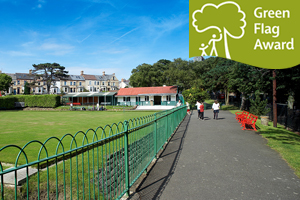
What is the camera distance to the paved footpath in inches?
159

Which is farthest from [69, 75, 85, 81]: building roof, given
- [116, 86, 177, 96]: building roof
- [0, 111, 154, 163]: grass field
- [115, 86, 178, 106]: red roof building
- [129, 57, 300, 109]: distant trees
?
[0, 111, 154, 163]: grass field

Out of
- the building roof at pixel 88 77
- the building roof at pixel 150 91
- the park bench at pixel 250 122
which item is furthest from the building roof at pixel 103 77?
the park bench at pixel 250 122

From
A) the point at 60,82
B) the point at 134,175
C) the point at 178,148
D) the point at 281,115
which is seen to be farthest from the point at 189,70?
the point at 60,82

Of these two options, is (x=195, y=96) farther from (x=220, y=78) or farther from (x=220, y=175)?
(x=220, y=175)

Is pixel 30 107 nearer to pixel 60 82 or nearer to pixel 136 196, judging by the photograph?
pixel 60 82

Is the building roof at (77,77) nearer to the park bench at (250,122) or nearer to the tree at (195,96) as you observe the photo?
the tree at (195,96)

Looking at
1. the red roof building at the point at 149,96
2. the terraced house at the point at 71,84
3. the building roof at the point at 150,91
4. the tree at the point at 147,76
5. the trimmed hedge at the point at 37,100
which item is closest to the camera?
the trimmed hedge at the point at 37,100

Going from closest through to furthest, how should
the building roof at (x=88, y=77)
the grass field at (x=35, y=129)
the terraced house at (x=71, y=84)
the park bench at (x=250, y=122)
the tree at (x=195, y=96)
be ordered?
the grass field at (x=35, y=129) < the park bench at (x=250, y=122) < the tree at (x=195, y=96) < the terraced house at (x=71, y=84) < the building roof at (x=88, y=77)

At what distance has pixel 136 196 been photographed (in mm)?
3934

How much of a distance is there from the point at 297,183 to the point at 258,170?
Answer: 0.94m

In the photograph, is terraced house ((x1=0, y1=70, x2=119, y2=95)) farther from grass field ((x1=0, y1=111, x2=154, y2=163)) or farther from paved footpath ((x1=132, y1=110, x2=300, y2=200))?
paved footpath ((x1=132, y1=110, x2=300, y2=200))

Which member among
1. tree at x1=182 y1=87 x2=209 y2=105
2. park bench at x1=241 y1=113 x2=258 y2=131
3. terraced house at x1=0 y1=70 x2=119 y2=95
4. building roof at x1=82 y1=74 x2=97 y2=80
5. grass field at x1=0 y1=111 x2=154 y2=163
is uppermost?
building roof at x1=82 y1=74 x2=97 y2=80

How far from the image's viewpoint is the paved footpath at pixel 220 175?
4039mm

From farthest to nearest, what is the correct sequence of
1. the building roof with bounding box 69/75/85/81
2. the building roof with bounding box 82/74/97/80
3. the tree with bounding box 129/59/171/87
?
the building roof with bounding box 82/74/97/80
the building roof with bounding box 69/75/85/81
the tree with bounding box 129/59/171/87
